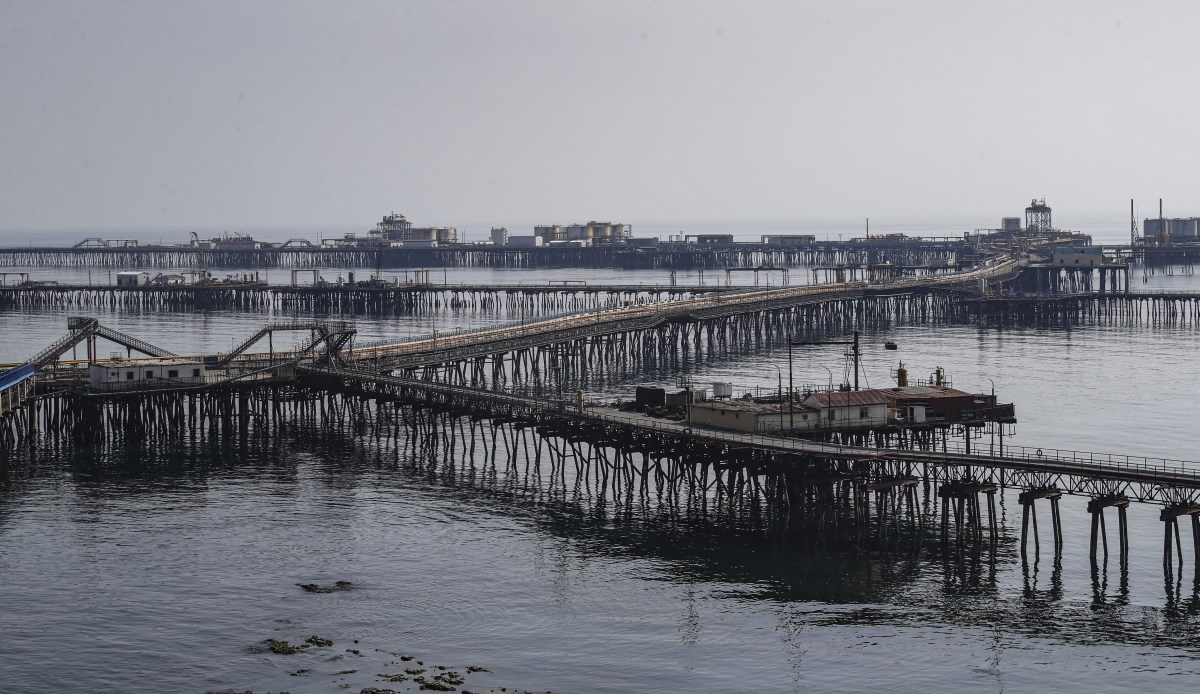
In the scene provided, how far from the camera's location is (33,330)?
632 feet

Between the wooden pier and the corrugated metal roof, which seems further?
the corrugated metal roof

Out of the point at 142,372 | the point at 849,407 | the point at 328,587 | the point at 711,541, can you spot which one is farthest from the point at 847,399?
the point at 142,372

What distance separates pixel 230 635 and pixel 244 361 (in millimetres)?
57620

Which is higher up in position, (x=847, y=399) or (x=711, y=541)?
(x=847, y=399)

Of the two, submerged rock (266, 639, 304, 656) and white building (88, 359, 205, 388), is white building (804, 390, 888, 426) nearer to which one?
submerged rock (266, 639, 304, 656)

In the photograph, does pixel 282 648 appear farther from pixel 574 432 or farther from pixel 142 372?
pixel 142 372

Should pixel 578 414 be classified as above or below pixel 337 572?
above

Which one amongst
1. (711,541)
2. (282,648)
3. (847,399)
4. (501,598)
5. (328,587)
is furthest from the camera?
(847,399)

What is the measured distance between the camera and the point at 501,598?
62.8m

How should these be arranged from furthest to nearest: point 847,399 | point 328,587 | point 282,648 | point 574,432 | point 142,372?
point 142,372
point 574,432
point 847,399
point 328,587
point 282,648

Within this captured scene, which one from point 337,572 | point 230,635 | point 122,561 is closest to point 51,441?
point 122,561

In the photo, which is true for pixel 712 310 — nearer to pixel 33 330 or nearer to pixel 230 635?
pixel 33 330

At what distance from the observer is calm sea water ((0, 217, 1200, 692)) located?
53.7m

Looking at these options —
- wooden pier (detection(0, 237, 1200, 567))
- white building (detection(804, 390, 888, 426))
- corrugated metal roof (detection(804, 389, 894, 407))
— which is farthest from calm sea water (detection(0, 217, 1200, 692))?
corrugated metal roof (detection(804, 389, 894, 407))
